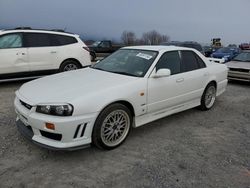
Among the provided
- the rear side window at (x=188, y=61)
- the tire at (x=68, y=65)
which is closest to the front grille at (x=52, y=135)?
the rear side window at (x=188, y=61)

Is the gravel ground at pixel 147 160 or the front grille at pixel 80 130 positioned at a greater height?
the front grille at pixel 80 130

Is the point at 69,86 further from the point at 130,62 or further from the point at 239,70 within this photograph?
the point at 239,70

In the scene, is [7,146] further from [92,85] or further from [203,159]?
[203,159]

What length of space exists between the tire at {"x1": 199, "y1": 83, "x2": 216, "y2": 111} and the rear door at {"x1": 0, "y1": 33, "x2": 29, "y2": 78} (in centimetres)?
490

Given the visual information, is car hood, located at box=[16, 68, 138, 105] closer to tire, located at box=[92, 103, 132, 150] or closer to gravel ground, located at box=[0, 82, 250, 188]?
tire, located at box=[92, 103, 132, 150]

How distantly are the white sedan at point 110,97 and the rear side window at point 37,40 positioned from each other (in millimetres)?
3392

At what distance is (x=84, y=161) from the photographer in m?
3.47

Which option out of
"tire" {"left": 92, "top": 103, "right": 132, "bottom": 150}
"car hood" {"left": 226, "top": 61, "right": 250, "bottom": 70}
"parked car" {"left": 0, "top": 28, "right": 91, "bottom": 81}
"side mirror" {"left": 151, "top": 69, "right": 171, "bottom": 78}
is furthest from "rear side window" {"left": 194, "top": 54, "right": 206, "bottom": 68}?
"car hood" {"left": 226, "top": 61, "right": 250, "bottom": 70}

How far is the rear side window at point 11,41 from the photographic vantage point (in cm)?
711

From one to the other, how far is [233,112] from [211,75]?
1.01 m

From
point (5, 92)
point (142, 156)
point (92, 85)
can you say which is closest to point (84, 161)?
point (142, 156)

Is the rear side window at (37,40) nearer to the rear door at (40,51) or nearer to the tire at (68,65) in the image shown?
the rear door at (40,51)

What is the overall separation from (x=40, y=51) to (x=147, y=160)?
5.38 meters

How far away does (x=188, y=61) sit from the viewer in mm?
5223
